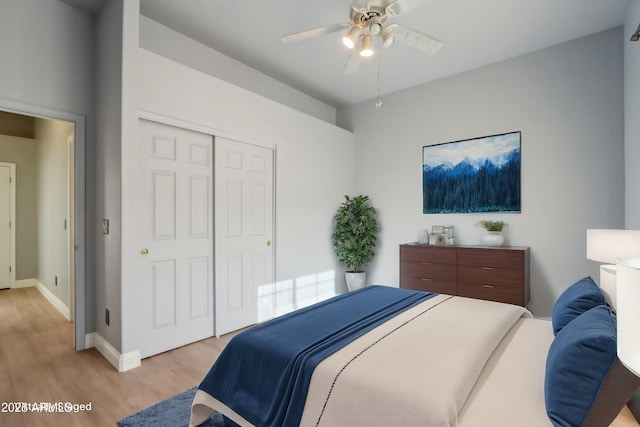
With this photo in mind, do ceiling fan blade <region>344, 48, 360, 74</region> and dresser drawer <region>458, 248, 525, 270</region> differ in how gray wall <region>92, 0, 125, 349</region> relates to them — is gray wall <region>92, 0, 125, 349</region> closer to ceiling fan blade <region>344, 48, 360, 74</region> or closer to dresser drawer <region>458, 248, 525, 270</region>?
ceiling fan blade <region>344, 48, 360, 74</region>

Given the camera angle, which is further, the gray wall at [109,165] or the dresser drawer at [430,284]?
the dresser drawer at [430,284]

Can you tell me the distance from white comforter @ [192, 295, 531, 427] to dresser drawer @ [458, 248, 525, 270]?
6.05ft

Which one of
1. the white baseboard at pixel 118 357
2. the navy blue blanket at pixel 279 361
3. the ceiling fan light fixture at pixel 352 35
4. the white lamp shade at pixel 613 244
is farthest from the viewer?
the white baseboard at pixel 118 357

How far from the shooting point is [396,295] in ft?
8.07

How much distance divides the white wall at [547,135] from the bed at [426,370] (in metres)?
1.92

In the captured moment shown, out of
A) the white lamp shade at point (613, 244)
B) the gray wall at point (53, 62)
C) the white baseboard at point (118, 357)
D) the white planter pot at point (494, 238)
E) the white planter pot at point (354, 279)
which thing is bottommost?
the white baseboard at point (118, 357)

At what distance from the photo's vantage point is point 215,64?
11.8ft

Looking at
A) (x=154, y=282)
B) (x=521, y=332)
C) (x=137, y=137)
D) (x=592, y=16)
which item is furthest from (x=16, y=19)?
(x=592, y=16)

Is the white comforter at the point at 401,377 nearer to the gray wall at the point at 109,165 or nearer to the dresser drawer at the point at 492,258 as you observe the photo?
the gray wall at the point at 109,165

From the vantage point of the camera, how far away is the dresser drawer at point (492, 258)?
333 cm

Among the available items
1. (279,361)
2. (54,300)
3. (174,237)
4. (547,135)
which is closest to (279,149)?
(174,237)

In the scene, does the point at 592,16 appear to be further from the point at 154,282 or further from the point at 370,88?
the point at 154,282

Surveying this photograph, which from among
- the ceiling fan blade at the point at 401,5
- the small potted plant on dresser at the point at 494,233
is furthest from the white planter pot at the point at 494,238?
the ceiling fan blade at the point at 401,5

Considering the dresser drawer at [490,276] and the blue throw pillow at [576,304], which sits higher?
the blue throw pillow at [576,304]
